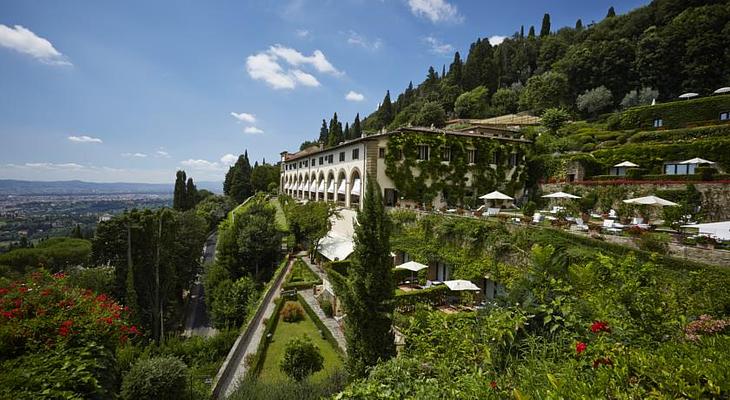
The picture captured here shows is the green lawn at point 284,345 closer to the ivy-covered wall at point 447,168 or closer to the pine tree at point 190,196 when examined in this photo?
the ivy-covered wall at point 447,168

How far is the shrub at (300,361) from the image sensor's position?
11.1 m

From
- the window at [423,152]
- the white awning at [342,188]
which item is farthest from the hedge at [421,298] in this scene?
the white awning at [342,188]

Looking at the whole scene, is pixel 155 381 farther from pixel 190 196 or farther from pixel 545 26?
pixel 545 26

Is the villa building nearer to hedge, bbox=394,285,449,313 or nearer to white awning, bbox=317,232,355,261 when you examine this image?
white awning, bbox=317,232,355,261

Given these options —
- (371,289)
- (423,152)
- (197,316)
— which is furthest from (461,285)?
(197,316)

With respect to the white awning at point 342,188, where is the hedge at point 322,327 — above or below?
below

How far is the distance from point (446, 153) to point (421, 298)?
15.4m

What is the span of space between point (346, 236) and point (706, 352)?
82.5ft

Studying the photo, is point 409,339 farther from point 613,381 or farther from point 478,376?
point 613,381

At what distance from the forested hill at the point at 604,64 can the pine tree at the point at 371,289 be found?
166ft

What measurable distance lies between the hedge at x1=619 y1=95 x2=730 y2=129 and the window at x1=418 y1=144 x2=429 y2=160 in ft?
93.9

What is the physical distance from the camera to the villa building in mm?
25516

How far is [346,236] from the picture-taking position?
90.8 feet

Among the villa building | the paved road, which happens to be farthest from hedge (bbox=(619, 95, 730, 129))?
the paved road
